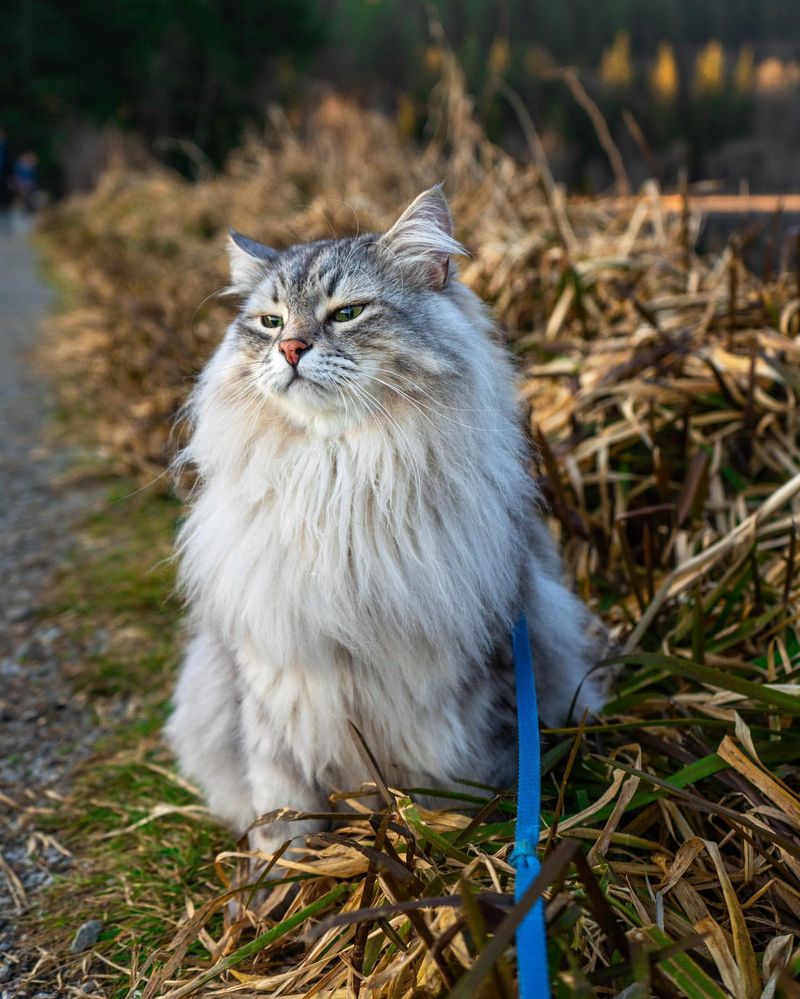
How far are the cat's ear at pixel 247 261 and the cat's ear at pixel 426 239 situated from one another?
33 centimetres

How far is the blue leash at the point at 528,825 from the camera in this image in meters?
1.19

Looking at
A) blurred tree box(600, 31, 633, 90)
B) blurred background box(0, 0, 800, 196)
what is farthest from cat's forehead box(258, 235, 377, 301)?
blurred tree box(600, 31, 633, 90)

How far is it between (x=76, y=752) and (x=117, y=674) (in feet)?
1.35

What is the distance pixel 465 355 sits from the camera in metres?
1.88

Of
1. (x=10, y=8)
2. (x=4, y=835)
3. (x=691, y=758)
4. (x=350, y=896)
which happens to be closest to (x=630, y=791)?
(x=691, y=758)

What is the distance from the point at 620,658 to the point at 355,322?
103cm

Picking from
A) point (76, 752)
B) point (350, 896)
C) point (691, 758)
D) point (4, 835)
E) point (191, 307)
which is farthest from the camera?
point (191, 307)

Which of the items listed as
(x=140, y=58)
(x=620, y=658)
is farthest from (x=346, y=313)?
(x=140, y=58)

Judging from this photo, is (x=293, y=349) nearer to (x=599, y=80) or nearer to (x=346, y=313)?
(x=346, y=313)

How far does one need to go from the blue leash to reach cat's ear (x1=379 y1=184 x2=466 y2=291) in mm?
848

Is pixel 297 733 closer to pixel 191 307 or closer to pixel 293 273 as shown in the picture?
pixel 293 273

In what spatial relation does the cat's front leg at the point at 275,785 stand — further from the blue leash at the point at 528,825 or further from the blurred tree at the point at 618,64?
the blurred tree at the point at 618,64

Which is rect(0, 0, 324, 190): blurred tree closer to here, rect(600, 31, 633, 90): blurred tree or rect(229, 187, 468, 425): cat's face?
rect(600, 31, 633, 90): blurred tree

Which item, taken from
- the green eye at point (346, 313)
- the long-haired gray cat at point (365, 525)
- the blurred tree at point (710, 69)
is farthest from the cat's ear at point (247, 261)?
the blurred tree at point (710, 69)
